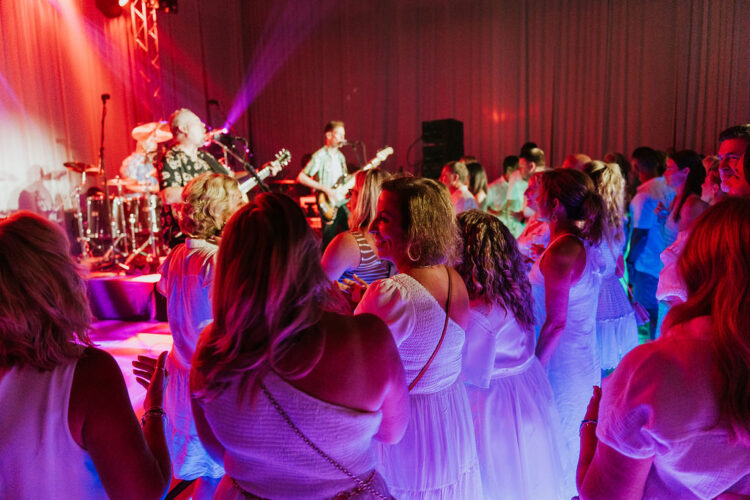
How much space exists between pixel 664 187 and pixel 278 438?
171 inches

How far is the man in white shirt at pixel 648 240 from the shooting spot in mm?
4316

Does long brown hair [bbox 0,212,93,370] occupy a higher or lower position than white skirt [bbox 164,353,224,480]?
higher

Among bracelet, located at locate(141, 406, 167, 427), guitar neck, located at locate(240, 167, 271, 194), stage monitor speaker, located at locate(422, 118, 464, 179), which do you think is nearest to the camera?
bracelet, located at locate(141, 406, 167, 427)

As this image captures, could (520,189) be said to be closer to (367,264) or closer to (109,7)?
(367,264)

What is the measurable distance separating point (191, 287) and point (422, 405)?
1.18m

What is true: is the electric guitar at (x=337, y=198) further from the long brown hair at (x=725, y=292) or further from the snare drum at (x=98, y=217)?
the long brown hair at (x=725, y=292)

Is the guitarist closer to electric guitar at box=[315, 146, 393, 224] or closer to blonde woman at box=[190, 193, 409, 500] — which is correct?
electric guitar at box=[315, 146, 393, 224]

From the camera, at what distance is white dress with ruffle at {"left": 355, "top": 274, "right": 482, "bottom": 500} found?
169 cm

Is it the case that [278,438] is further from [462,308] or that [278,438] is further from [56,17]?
[56,17]

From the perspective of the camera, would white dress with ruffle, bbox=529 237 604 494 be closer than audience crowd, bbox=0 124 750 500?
No

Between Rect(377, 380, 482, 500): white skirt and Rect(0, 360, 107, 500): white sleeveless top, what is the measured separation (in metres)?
0.94

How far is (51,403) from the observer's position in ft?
3.67

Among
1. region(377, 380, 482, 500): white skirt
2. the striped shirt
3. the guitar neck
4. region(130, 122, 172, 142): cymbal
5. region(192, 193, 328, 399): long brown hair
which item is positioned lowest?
region(377, 380, 482, 500): white skirt

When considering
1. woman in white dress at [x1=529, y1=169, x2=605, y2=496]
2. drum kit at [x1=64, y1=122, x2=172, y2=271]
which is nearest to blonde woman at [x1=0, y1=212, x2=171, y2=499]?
woman in white dress at [x1=529, y1=169, x2=605, y2=496]
